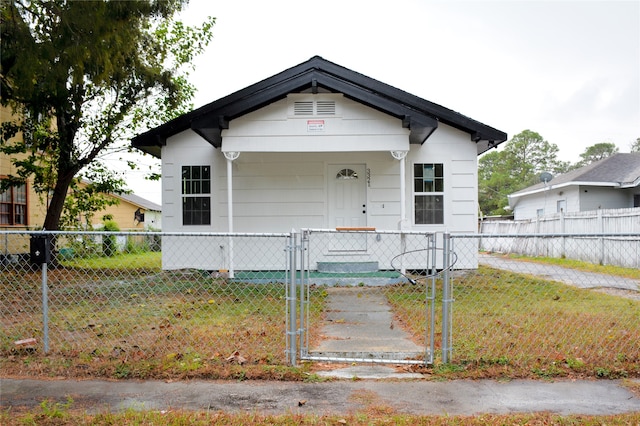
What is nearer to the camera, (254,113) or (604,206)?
(254,113)

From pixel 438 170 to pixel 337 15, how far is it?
480cm

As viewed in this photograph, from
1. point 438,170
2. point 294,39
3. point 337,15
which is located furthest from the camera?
point 294,39

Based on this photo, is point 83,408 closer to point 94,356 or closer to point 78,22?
point 94,356

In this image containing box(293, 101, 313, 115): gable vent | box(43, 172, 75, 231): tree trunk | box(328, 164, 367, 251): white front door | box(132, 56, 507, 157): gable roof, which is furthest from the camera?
box(43, 172, 75, 231): tree trunk

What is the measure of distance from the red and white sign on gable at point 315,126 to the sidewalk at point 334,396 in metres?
6.65

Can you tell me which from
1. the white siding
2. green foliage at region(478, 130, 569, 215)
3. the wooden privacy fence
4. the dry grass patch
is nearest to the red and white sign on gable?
the white siding

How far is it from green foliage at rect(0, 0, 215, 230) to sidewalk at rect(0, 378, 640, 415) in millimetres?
5243

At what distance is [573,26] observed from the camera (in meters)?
13.6

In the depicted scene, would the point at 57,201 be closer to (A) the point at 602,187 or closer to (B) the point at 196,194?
(B) the point at 196,194

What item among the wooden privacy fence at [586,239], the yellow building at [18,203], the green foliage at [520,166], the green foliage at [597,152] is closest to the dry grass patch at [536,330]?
the wooden privacy fence at [586,239]

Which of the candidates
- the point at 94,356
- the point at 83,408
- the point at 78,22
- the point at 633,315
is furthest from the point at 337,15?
the point at 83,408

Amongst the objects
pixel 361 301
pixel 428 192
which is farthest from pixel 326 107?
pixel 361 301

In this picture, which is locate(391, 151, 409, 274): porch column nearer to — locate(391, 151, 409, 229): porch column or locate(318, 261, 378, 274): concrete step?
locate(391, 151, 409, 229): porch column

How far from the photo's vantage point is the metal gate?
470cm
